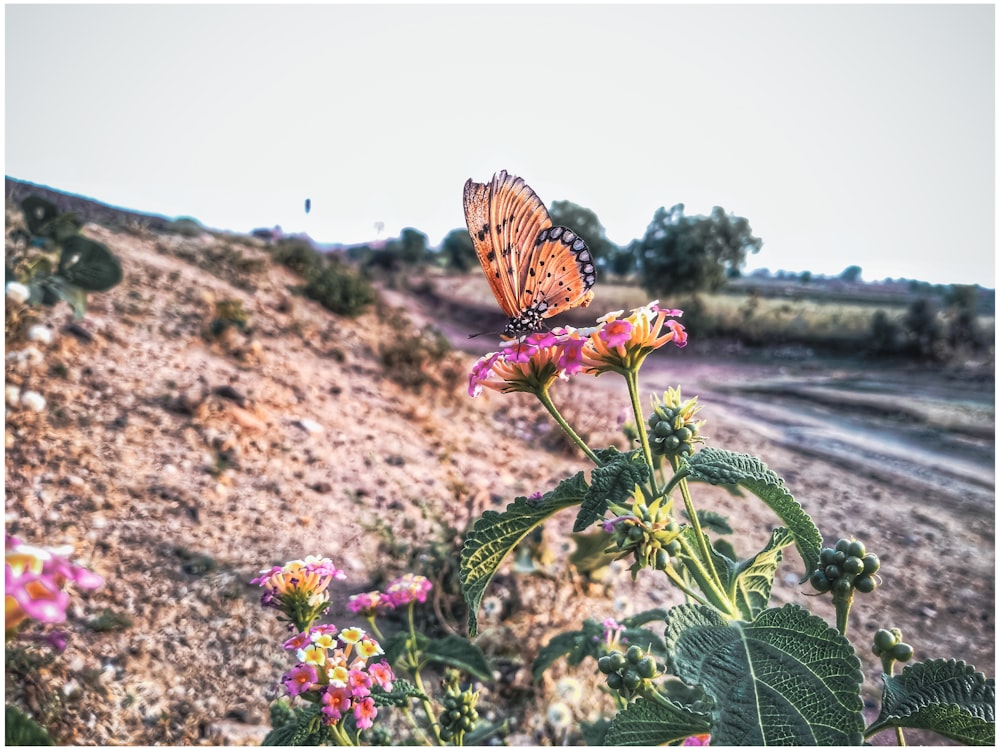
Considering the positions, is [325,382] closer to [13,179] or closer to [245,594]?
[245,594]

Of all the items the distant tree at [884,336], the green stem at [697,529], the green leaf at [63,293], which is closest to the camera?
the green stem at [697,529]

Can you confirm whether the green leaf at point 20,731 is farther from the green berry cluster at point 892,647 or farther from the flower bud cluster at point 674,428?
the green berry cluster at point 892,647

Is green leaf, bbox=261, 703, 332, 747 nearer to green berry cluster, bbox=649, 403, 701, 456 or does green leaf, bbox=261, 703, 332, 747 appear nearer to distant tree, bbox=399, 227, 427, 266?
green berry cluster, bbox=649, 403, 701, 456

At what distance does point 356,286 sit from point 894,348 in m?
5.15

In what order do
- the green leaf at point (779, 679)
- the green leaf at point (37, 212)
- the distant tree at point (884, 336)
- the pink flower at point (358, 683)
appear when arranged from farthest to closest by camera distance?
1. the distant tree at point (884, 336)
2. the green leaf at point (37, 212)
3. the pink flower at point (358, 683)
4. the green leaf at point (779, 679)

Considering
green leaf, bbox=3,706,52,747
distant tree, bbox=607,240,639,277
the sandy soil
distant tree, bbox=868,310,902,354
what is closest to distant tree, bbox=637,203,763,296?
distant tree, bbox=607,240,639,277

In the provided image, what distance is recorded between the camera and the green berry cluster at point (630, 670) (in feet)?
2.23

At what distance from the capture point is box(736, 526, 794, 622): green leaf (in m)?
0.78

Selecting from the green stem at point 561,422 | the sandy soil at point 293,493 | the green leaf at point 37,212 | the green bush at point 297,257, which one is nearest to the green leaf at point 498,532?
the green stem at point 561,422

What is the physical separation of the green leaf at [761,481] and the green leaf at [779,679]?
9cm

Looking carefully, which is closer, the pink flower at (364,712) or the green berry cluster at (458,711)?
the pink flower at (364,712)

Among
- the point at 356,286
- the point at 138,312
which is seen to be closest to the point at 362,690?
the point at 138,312

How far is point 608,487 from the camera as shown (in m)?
0.62

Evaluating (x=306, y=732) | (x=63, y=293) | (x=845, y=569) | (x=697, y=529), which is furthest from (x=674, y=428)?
(x=63, y=293)
